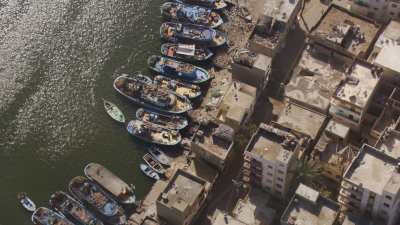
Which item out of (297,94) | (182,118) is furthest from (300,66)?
(182,118)

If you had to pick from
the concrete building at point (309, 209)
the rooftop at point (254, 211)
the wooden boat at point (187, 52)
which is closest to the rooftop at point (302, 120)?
the rooftop at point (254, 211)

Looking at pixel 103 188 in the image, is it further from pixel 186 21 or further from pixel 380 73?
pixel 380 73

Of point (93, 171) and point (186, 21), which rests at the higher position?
point (186, 21)

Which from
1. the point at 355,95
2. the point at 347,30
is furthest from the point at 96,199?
the point at 347,30

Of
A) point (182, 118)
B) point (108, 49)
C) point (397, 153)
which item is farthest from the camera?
point (108, 49)

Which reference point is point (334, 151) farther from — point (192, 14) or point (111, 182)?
point (192, 14)

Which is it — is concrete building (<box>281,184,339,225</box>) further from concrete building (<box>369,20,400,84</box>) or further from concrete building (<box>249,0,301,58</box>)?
concrete building (<box>249,0,301,58</box>)

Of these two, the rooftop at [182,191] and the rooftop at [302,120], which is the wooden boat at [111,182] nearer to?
the rooftop at [182,191]
